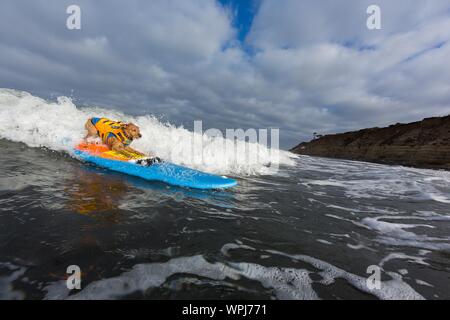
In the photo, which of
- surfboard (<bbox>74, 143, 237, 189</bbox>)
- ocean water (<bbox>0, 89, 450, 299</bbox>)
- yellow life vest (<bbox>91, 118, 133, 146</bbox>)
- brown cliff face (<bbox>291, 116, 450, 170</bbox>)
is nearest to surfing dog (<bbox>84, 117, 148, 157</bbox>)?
yellow life vest (<bbox>91, 118, 133, 146</bbox>)

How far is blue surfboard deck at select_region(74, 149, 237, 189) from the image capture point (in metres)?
6.26

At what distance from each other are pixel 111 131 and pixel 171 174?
9.19ft

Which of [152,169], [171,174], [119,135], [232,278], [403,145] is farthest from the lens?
[403,145]

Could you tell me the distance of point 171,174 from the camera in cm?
657

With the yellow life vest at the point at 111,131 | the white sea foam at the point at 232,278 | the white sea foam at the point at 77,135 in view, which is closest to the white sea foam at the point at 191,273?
the white sea foam at the point at 232,278

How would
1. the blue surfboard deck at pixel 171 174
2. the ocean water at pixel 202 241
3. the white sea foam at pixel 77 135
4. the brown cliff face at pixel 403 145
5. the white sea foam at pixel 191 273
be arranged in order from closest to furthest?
the white sea foam at pixel 191 273 → the ocean water at pixel 202 241 → the blue surfboard deck at pixel 171 174 → the white sea foam at pixel 77 135 → the brown cliff face at pixel 403 145

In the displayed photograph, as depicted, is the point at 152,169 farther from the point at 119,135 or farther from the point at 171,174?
the point at 119,135

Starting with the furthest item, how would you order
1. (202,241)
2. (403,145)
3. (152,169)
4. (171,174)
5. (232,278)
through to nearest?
(403,145) < (152,169) < (171,174) < (202,241) < (232,278)

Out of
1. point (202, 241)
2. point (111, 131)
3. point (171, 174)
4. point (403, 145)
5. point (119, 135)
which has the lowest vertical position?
point (202, 241)

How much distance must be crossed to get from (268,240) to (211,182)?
9.51 ft

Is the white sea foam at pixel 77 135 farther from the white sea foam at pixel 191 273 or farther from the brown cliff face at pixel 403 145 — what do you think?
the brown cliff face at pixel 403 145

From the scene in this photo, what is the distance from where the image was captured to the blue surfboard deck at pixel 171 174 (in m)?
6.26

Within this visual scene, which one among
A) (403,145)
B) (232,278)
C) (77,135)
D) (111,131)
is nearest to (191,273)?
(232,278)

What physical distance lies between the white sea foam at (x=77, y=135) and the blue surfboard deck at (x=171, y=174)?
2083 millimetres
